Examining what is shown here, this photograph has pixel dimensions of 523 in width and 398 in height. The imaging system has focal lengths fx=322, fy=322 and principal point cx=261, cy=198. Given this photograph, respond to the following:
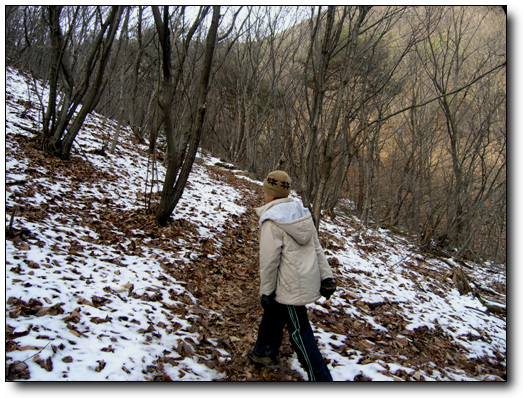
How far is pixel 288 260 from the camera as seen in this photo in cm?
243

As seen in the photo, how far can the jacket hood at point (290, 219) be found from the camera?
7.94ft

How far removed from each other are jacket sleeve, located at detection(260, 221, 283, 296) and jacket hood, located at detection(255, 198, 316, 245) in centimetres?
6

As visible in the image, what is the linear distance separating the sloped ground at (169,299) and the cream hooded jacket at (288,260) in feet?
2.76

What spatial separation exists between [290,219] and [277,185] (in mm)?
318

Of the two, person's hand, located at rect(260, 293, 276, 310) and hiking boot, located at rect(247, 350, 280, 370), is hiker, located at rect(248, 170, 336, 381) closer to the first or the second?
person's hand, located at rect(260, 293, 276, 310)

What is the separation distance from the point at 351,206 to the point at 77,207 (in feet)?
42.5

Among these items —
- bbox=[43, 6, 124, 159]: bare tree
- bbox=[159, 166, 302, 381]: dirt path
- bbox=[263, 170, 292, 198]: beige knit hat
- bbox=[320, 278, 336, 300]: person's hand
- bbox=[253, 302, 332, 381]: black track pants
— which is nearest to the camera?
bbox=[253, 302, 332, 381]: black track pants

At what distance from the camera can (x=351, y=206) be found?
15.7 metres

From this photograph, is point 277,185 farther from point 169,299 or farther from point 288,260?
point 169,299

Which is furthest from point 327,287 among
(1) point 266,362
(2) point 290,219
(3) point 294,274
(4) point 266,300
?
(1) point 266,362

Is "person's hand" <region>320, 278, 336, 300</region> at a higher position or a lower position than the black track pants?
higher

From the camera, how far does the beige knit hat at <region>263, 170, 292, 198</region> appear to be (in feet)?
8.62

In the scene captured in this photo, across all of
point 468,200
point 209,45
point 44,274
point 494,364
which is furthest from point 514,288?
point 468,200

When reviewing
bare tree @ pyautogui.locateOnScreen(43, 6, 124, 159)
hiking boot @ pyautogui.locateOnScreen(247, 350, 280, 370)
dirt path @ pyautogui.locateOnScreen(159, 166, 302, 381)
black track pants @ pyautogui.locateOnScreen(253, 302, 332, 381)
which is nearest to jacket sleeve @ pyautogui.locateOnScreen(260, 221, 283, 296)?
black track pants @ pyautogui.locateOnScreen(253, 302, 332, 381)
